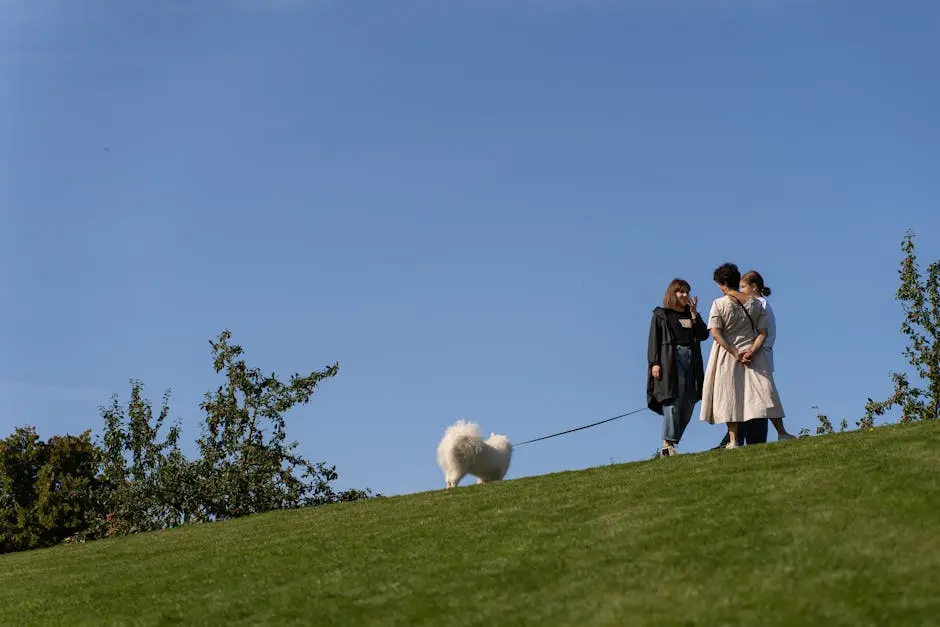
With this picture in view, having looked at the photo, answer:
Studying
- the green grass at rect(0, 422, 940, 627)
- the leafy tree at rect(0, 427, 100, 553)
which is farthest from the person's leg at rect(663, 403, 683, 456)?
the leafy tree at rect(0, 427, 100, 553)

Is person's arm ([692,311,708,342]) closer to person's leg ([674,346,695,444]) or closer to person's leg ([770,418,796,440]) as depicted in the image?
person's leg ([674,346,695,444])

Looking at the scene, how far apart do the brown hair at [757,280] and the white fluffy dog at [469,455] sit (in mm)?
5199

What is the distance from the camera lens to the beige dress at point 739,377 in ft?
52.3

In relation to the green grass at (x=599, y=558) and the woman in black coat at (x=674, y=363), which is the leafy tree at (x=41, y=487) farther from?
the woman in black coat at (x=674, y=363)

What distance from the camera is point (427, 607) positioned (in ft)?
31.8

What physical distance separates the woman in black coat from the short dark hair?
759mm

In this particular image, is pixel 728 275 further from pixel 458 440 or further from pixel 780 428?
pixel 458 440

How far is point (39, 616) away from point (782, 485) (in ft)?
24.6

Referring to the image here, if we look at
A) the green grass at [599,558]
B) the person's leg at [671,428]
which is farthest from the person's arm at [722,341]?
the green grass at [599,558]

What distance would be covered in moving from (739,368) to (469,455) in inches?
197

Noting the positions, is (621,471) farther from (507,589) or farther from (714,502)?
(507,589)

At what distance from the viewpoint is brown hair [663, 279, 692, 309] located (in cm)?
1683

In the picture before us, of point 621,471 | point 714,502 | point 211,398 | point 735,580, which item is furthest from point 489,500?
point 211,398

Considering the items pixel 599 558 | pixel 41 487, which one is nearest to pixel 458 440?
pixel 599 558
